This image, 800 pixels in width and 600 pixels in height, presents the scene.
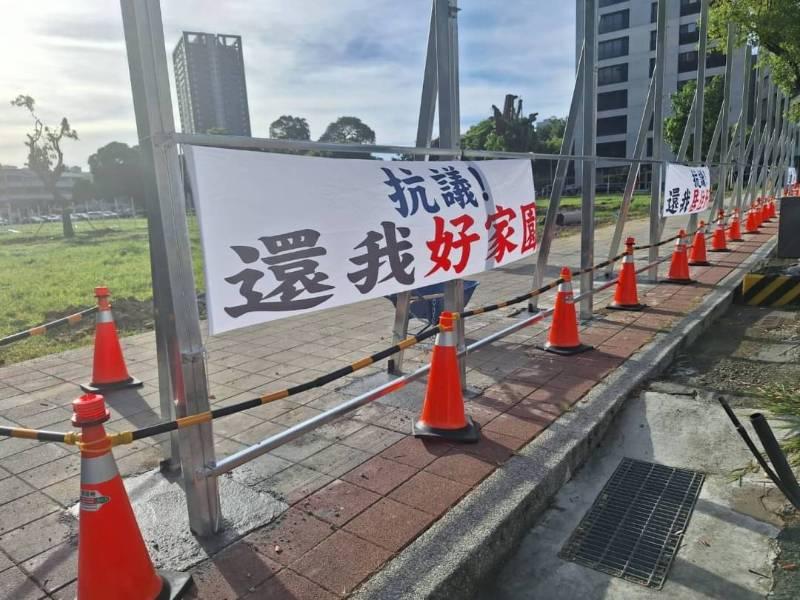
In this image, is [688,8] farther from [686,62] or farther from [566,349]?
[566,349]

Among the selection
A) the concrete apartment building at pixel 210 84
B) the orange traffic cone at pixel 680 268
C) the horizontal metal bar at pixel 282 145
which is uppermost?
the concrete apartment building at pixel 210 84

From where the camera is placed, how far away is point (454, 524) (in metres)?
2.71

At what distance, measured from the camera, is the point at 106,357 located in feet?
15.5

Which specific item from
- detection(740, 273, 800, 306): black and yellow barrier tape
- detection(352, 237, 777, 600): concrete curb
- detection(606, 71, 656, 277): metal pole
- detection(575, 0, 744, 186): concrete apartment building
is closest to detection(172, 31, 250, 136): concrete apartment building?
detection(352, 237, 777, 600): concrete curb

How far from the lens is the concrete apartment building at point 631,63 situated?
4903 centimetres

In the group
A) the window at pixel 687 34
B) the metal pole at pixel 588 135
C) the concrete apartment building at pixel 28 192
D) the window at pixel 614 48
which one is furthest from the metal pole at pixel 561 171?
the concrete apartment building at pixel 28 192

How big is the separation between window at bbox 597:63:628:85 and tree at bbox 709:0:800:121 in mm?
46481

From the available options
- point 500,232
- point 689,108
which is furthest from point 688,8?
point 500,232

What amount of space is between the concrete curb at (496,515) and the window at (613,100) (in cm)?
5822

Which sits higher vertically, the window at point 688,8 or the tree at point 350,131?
the window at point 688,8

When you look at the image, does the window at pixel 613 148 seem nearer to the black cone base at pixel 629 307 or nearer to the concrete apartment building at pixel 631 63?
the concrete apartment building at pixel 631 63

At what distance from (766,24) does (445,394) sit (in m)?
11.6

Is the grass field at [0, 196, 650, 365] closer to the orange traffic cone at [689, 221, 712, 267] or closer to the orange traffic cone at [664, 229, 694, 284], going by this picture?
the orange traffic cone at [664, 229, 694, 284]

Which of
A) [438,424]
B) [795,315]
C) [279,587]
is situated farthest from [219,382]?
[795,315]
